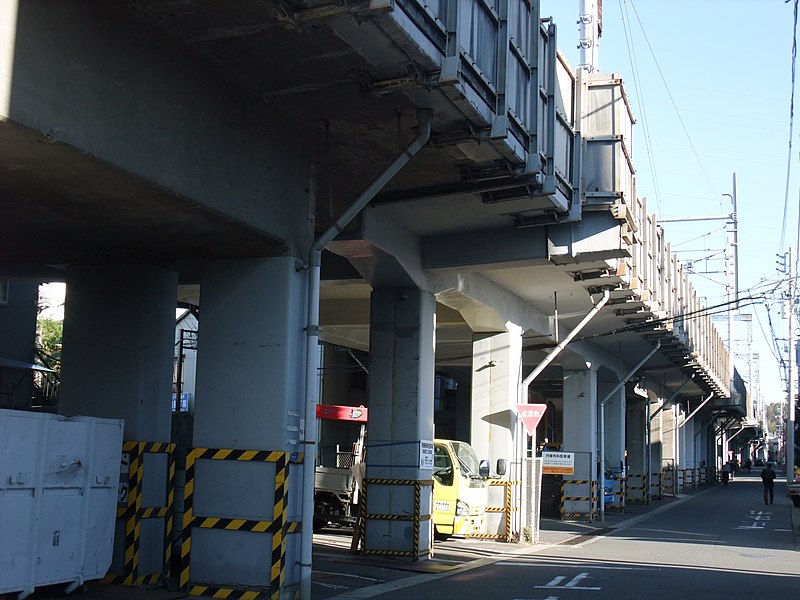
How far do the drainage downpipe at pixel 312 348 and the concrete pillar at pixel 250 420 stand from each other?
0.34ft

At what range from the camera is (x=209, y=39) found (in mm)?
9664

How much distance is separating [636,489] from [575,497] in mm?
15813

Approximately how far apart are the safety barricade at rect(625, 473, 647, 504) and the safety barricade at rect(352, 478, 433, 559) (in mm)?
27090

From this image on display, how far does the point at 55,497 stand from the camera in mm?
11023

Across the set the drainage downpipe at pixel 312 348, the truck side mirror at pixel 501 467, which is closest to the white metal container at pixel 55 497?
the drainage downpipe at pixel 312 348

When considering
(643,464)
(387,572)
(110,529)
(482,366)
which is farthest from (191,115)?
(643,464)

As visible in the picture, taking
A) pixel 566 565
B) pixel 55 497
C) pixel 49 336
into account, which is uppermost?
pixel 49 336

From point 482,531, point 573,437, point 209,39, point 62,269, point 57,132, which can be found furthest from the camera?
point 573,437

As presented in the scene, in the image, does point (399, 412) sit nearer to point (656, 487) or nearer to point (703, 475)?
point (656, 487)

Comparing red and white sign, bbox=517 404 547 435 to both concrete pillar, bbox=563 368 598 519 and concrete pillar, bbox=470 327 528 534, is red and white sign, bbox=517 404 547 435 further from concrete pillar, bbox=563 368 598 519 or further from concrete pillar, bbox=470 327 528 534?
concrete pillar, bbox=563 368 598 519

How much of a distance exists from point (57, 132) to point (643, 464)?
4011 centimetres

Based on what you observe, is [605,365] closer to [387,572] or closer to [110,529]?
[387,572]

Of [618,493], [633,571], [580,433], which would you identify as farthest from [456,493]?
[618,493]

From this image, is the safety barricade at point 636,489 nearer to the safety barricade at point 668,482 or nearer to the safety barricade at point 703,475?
the safety barricade at point 668,482
